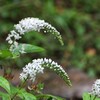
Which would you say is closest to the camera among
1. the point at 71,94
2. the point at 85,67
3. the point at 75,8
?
the point at 71,94

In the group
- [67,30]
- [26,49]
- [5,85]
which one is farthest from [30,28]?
[67,30]

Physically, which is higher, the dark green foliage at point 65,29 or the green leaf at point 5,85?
the dark green foliage at point 65,29

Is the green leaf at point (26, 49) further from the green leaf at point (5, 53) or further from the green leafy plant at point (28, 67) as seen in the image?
the green leaf at point (5, 53)

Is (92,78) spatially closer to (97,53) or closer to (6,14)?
(97,53)

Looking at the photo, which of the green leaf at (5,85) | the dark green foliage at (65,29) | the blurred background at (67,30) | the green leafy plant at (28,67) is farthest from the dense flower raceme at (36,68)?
the dark green foliage at (65,29)

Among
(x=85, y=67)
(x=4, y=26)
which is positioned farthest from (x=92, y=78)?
(x=4, y=26)

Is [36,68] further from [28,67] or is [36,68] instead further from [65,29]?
[65,29]

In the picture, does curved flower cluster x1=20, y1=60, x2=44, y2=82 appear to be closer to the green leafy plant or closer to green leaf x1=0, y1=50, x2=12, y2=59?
the green leafy plant

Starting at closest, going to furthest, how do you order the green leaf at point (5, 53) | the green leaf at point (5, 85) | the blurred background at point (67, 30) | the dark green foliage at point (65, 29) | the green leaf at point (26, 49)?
the green leaf at point (5, 85), the green leaf at point (5, 53), the green leaf at point (26, 49), the blurred background at point (67, 30), the dark green foliage at point (65, 29)
